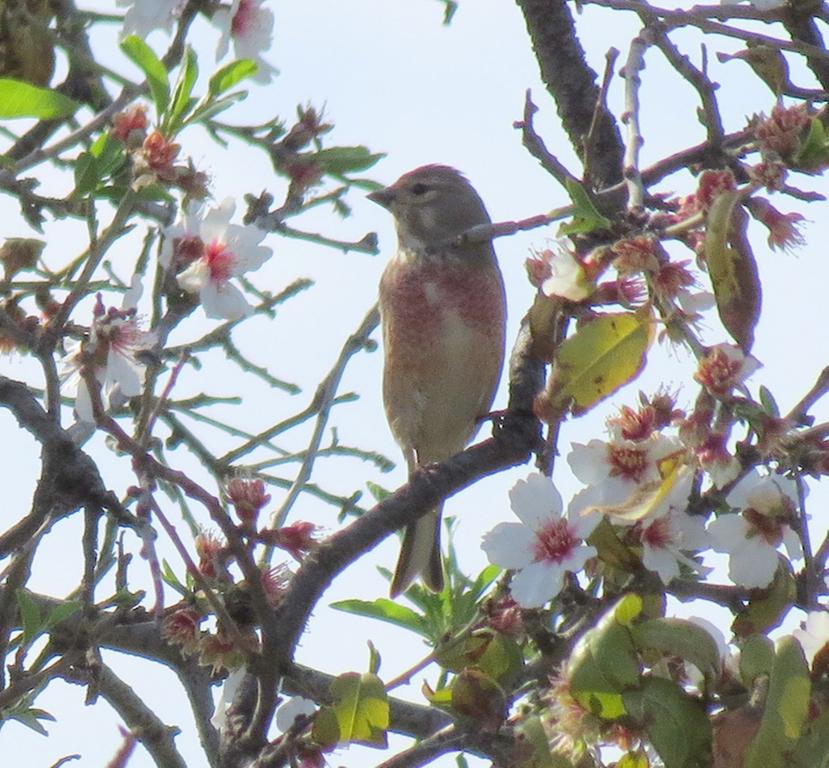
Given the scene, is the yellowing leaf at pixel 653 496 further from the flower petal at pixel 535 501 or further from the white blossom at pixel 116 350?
the white blossom at pixel 116 350

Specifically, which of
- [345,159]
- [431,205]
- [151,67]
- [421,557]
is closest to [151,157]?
[151,67]

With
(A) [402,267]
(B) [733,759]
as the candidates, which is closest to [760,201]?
(B) [733,759]

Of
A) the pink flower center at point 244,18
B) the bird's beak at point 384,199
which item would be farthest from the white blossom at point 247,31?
the bird's beak at point 384,199

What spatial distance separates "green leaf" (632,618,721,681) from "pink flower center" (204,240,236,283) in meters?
1.06

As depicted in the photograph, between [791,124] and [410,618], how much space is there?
179 cm

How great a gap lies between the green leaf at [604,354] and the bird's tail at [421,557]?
269cm

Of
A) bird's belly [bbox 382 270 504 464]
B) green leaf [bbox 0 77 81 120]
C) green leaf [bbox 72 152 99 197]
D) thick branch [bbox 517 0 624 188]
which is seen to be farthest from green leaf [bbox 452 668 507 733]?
bird's belly [bbox 382 270 504 464]

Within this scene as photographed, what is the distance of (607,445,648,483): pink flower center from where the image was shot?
2240mm

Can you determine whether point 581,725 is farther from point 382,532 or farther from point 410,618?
point 410,618

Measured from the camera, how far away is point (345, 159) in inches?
137

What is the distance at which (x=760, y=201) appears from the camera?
7.89 ft

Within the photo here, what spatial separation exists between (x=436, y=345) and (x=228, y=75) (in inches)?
126

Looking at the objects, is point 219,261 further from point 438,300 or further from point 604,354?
point 438,300

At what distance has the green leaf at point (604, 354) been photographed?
224 centimetres
